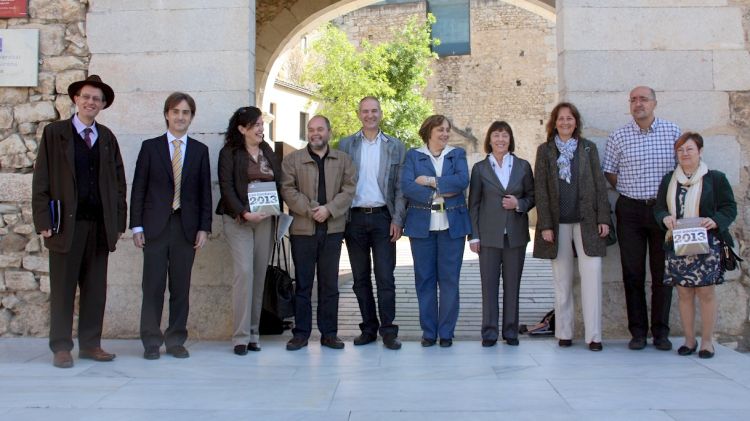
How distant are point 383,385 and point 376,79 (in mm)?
16924

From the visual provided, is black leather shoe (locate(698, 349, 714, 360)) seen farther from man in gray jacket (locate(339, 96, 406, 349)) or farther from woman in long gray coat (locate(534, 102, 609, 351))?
man in gray jacket (locate(339, 96, 406, 349))

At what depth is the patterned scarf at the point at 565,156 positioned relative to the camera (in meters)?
4.69

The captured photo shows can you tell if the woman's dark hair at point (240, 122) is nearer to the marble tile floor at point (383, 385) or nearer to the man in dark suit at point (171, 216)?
the man in dark suit at point (171, 216)

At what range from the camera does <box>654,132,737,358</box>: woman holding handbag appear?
429 cm

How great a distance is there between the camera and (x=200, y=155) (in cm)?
457

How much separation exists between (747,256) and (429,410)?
3.20 m

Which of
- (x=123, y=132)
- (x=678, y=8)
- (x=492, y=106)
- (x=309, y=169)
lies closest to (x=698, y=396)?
(x=309, y=169)

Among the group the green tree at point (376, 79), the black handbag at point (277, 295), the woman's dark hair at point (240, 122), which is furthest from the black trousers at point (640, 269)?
the green tree at point (376, 79)

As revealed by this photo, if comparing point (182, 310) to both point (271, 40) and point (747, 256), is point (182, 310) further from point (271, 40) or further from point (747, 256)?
point (271, 40)

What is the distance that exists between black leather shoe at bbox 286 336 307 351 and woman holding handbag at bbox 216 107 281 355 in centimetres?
22

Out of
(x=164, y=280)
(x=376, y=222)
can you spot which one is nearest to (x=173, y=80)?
(x=164, y=280)

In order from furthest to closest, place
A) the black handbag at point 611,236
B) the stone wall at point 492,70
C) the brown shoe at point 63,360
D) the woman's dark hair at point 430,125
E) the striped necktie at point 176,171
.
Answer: the stone wall at point 492,70 → the woman's dark hair at point 430,125 → the black handbag at point 611,236 → the striped necktie at point 176,171 → the brown shoe at point 63,360

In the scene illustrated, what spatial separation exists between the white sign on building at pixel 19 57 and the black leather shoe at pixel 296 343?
112 inches

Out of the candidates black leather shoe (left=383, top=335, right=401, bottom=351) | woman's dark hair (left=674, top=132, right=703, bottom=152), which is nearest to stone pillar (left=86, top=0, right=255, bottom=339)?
black leather shoe (left=383, top=335, right=401, bottom=351)
